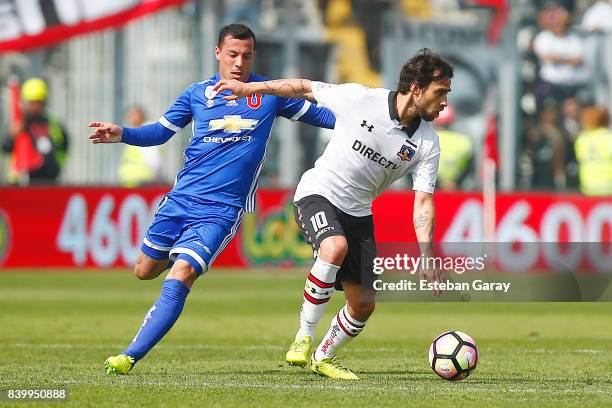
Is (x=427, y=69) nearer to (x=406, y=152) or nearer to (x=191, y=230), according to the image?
(x=406, y=152)

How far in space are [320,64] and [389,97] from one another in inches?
699

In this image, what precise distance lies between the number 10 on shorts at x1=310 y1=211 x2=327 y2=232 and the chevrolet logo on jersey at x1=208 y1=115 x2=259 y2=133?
94cm

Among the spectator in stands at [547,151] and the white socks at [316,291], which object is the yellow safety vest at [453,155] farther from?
the white socks at [316,291]

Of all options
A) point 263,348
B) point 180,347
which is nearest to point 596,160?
point 263,348

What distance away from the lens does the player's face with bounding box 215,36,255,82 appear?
980cm

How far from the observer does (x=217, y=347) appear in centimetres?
1187

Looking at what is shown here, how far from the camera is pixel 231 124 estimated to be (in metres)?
9.88

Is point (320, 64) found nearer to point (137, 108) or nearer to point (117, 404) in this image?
point (137, 108)

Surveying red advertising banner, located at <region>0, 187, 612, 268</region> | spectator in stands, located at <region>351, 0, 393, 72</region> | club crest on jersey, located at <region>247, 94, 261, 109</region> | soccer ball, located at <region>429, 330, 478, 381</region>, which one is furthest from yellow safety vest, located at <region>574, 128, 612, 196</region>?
soccer ball, located at <region>429, 330, 478, 381</region>

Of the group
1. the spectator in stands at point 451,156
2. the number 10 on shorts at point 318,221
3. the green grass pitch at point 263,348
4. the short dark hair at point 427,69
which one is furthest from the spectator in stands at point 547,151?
the short dark hair at point 427,69

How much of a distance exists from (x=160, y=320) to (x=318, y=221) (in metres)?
1.24

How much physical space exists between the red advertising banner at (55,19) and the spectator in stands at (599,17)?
762 centimetres

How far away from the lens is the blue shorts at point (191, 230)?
947 centimetres

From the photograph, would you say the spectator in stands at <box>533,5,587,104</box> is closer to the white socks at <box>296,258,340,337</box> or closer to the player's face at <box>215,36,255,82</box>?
the player's face at <box>215,36,255,82</box>
